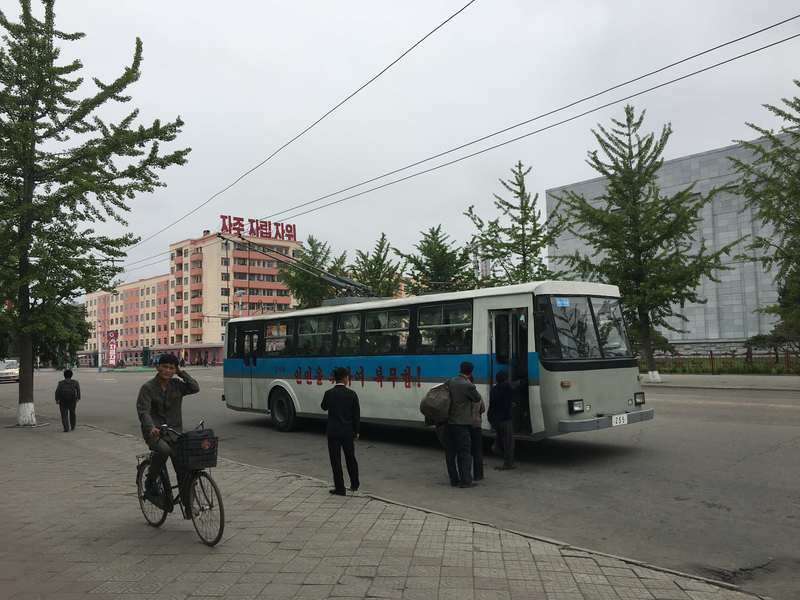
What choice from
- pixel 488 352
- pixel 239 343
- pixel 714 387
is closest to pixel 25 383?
pixel 239 343

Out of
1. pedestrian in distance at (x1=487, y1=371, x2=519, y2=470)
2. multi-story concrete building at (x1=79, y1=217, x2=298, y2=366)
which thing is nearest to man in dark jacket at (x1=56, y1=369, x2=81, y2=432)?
pedestrian in distance at (x1=487, y1=371, x2=519, y2=470)

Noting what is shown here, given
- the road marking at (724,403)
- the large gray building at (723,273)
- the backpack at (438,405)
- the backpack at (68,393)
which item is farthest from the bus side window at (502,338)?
the large gray building at (723,273)

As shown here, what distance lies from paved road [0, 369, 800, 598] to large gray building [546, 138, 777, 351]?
55.4 meters

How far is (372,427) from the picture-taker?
1434cm

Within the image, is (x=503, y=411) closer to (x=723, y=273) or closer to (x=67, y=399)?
(x=67, y=399)

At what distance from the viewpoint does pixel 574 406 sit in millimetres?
9195

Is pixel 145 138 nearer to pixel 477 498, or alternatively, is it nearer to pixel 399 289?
pixel 477 498

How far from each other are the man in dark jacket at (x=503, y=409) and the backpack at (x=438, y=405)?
1.05m

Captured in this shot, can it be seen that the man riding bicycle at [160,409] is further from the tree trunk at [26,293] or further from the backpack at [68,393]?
the tree trunk at [26,293]

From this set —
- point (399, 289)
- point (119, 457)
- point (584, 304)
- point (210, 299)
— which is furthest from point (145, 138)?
point (210, 299)

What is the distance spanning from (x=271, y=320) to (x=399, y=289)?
2125cm

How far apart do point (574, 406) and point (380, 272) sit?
2643 centimetres

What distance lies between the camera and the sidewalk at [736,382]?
21.5 m

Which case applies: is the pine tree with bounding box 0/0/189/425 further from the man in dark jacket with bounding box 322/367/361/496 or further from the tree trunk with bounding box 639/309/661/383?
the tree trunk with bounding box 639/309/661/383
